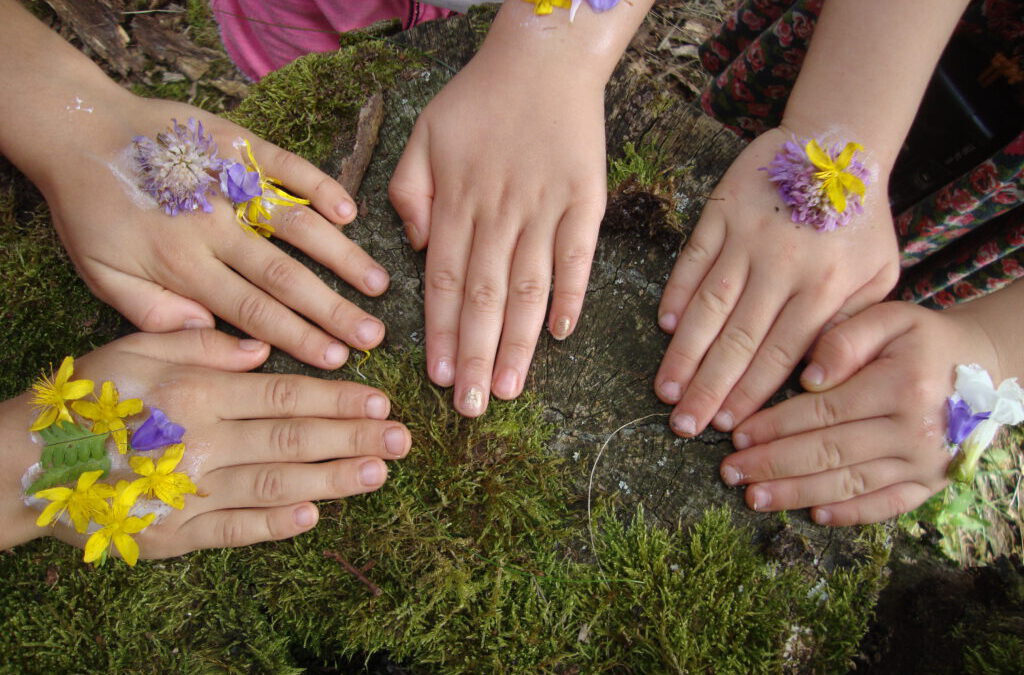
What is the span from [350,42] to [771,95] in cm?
185

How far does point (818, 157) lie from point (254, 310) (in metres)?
1.95

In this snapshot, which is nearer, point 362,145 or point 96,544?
point 96,544

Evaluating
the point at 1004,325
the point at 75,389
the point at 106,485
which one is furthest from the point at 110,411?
the point at 1004,325

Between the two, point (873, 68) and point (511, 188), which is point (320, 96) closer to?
point (511, 188)

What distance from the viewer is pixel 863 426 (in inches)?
74.9

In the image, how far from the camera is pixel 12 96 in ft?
6.77

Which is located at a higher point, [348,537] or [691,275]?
[691,275]

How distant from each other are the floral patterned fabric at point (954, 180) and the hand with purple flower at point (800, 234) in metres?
0.33

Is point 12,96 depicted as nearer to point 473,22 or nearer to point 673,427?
point 473,22

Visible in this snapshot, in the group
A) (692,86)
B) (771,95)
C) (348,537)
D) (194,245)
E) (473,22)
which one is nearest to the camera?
(348,537)

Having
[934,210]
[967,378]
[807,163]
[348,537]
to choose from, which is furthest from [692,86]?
[348,537]

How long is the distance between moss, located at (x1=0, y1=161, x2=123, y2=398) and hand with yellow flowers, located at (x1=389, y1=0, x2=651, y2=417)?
1.29 meters

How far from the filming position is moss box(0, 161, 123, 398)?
7.22 feet

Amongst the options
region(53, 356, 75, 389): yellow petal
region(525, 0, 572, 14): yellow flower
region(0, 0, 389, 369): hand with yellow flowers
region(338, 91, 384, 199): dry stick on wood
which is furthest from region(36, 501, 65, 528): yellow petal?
region(525, 0, 572, 14): yellow flower
